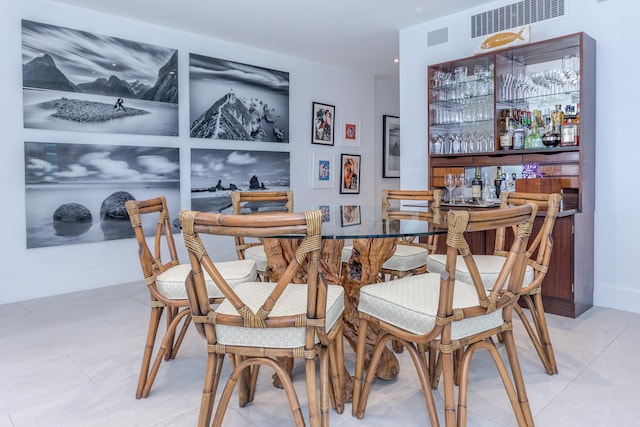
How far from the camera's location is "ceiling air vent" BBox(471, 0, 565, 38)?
12.4 ft

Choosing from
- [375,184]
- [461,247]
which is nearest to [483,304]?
[461,247]

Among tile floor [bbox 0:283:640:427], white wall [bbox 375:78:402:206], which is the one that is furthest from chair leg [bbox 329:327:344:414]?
white wall [bbox 375:78:402:206]

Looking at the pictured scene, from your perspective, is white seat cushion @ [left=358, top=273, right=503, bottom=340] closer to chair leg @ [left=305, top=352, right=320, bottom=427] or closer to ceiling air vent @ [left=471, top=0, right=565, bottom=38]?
chair leg @ [left=305, top=352, right=320, bottom=427]

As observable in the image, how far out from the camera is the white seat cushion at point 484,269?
217cm

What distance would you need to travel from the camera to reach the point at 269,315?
150 centimetres

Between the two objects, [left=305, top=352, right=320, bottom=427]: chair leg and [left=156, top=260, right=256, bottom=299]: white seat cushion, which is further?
[left=156, top=260, right=256, bottom=299]: white seat cushion

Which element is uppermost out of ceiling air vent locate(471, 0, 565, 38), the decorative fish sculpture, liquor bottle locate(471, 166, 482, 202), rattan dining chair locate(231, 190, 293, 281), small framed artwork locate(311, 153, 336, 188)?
ceiling air vent locate(471, 0, 565, 38)

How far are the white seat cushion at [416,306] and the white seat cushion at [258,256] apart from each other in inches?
41.1

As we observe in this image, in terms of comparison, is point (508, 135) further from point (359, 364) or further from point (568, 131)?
point (359, 364)

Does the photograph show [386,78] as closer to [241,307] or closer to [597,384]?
[597,384]

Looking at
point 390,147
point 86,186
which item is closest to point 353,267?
point 86,186

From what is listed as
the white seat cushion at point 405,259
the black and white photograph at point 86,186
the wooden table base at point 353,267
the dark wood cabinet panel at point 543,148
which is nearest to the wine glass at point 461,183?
the dark wood cabinet panel at point 543,148

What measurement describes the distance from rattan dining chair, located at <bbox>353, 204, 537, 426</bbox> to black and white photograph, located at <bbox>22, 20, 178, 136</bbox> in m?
3.55

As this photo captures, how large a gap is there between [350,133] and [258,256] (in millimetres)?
4011
